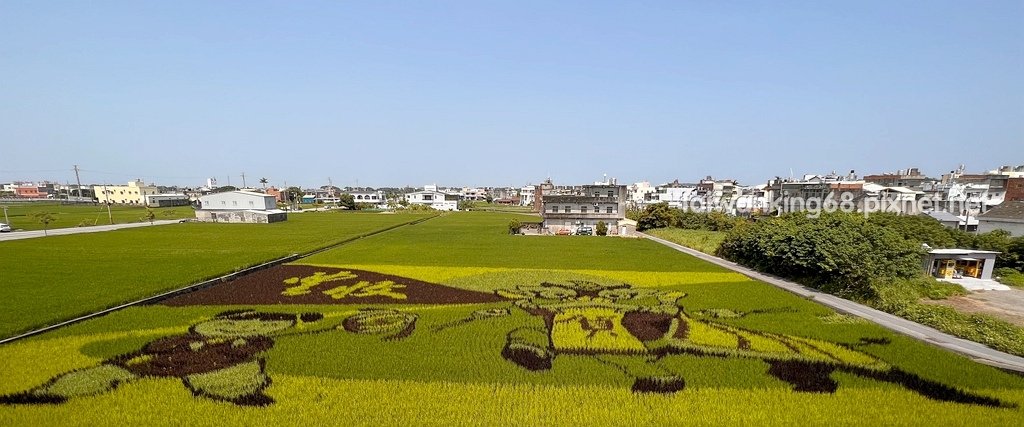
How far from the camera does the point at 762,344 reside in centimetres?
1268

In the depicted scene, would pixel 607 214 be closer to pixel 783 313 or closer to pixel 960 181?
pixel 783 313

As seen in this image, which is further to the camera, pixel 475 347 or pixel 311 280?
pixel 311 280

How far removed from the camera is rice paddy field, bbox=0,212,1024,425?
8.78 metres

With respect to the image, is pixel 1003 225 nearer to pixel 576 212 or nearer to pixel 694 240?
pixel 694 240

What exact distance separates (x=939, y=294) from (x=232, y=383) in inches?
1211

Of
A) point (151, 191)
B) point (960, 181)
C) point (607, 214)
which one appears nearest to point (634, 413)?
point (607, 214)

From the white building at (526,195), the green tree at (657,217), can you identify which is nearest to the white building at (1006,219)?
the green tree at (657,217)

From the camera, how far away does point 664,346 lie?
1249cm

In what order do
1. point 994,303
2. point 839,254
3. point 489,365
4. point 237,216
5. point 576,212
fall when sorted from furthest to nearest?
point 237,216
point 576,212
point 839,254
point 994,303
point 489,365

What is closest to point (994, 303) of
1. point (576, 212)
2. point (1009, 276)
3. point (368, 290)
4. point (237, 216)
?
point (1009, 276)

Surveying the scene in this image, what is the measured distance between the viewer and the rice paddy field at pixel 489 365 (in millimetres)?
8781

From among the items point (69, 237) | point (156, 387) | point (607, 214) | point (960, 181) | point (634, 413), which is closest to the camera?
point (634, 413)

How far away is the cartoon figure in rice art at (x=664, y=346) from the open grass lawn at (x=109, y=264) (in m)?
16.9

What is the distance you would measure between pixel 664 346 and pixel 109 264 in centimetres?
3321
